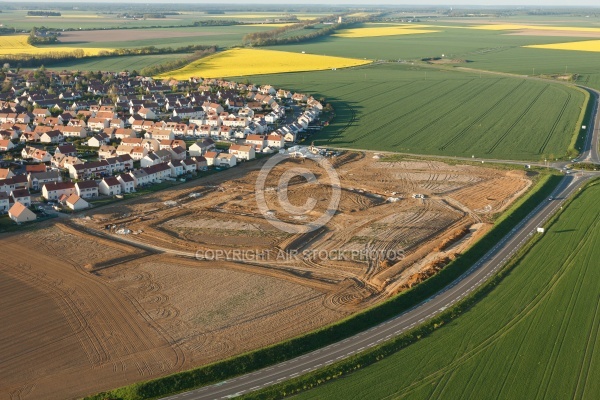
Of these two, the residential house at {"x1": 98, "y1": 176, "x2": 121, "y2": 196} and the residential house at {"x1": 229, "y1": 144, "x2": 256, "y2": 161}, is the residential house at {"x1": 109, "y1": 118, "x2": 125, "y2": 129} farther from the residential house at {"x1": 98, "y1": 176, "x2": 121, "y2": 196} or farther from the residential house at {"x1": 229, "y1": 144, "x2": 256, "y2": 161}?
the residential house at {"x1": 98, "y1": 176, "x2": 121, "y2": 196}

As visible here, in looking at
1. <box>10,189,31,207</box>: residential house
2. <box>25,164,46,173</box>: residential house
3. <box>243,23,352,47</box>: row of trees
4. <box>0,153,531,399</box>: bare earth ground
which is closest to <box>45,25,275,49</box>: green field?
<box>243,23,352,47</box>: row of trees

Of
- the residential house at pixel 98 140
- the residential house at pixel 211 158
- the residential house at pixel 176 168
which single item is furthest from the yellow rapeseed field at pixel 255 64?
the residential house at pixel 176 168

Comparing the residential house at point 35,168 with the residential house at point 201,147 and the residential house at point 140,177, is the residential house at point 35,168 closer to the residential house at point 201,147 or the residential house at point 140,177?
the residential house at point 140,177

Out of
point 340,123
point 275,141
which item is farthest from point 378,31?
point 275,141

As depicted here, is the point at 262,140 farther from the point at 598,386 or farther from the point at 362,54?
the point at 362,54

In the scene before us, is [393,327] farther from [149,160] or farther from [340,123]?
[340,123]

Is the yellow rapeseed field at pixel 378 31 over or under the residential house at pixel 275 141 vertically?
over
